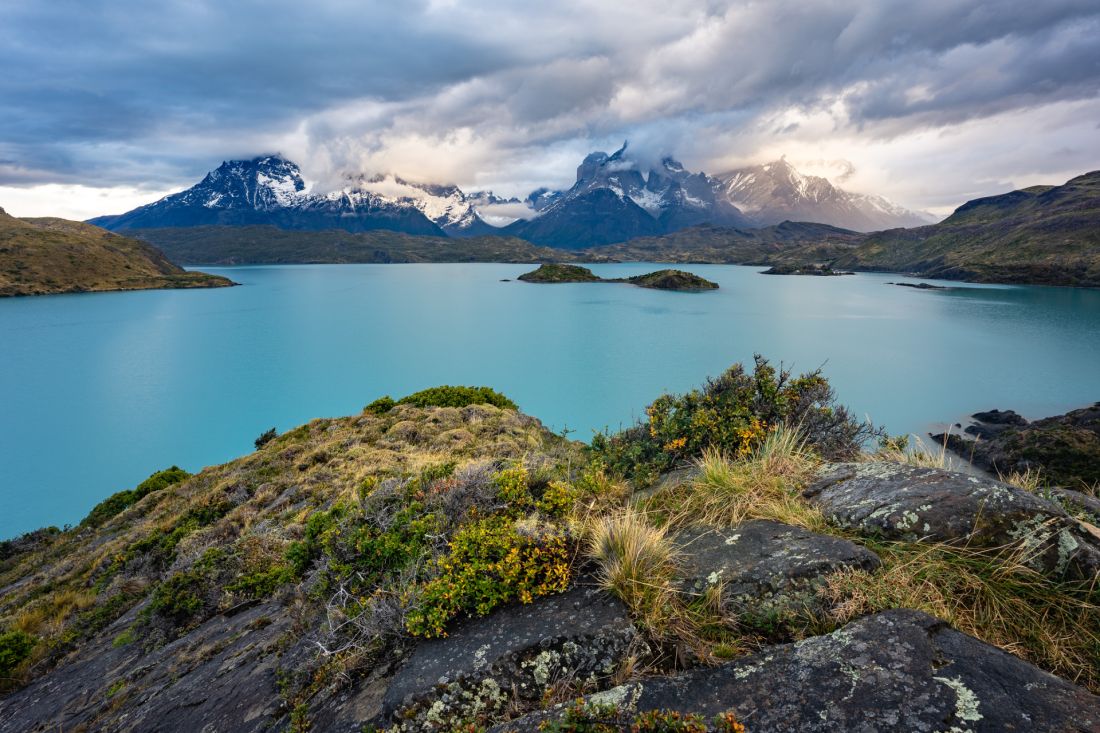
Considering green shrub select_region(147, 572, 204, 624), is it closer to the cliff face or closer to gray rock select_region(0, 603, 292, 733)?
the cliff face

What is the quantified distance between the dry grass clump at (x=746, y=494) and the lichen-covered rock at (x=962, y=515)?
39 cm

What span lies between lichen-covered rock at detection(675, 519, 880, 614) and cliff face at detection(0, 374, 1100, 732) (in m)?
0.02

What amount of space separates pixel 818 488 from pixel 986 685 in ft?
12.1

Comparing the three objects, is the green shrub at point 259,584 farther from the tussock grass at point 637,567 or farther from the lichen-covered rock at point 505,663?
the tussock grass at point 637,567

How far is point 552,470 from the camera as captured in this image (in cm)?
787

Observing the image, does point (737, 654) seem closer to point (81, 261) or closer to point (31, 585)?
point (31, 585)

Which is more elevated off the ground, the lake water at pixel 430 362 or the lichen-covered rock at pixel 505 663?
the lichen-covered rock at pixel 505 663

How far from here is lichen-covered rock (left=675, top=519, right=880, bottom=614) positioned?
166 inches

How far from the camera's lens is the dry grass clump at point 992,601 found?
370 centimetres

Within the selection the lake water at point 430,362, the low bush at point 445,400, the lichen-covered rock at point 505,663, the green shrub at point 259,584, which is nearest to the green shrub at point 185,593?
the green shrub at point 259,584

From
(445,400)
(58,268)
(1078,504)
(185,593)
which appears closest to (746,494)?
(1078,504)

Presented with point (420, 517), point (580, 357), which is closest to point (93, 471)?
point (420, 517)

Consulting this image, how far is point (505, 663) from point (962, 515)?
184 inches

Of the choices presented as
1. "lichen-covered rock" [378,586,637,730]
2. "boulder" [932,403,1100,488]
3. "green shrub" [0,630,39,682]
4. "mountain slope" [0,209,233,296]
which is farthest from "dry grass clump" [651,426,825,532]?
"mountain slope" [0,209,233,296]
